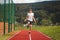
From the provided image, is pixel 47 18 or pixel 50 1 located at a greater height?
pixel 50 1

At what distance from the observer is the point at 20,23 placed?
1049 inches

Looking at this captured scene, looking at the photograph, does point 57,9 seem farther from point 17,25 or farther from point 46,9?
point 17,25

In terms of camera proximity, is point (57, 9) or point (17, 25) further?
point (57, 9)

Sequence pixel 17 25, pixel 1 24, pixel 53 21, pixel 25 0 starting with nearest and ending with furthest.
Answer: pixel 1 24 → pixel 25 0 → pixel 17 25 → pixel 53 21

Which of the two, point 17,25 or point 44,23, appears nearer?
point 17,25

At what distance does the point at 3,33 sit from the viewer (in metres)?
15.9

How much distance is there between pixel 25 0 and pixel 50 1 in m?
3.27

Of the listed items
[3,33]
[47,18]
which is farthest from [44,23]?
[3,33]

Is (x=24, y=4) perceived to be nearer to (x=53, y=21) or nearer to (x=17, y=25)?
(x=17, y=25)

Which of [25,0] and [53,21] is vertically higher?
[25,0]

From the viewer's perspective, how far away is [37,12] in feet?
88.3

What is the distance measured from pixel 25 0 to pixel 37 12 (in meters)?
3.71

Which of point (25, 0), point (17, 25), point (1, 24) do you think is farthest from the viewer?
point (17, 25)

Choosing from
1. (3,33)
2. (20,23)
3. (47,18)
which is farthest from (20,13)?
(3,33)
